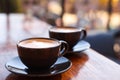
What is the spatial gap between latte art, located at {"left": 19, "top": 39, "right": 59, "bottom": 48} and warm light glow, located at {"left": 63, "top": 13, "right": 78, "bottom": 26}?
1718 mm

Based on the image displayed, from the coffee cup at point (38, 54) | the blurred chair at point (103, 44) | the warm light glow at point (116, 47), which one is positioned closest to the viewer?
the coffee cup at point (38, 54)

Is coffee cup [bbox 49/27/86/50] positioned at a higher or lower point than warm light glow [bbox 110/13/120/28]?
higher

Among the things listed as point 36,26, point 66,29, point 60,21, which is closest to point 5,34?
point 36,26

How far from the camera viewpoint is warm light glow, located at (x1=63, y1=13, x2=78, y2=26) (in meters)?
2.50

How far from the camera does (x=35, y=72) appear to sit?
2.33ft

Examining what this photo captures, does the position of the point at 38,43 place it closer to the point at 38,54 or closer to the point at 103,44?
the point at 38,54

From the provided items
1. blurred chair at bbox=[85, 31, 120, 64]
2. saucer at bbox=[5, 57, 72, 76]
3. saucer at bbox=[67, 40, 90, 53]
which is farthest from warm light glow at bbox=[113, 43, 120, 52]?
saucer at bbox=[5, 57, 72, 76]

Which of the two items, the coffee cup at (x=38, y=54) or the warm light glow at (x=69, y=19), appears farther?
the warm light glow at (x=69, y=19)

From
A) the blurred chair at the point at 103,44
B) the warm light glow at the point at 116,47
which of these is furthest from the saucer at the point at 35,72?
the warm light glow at the point at 116,47

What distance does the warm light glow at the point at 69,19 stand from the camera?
8.21ft

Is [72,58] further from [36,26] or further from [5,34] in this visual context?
[36,26]

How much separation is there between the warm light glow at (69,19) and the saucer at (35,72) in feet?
5.62

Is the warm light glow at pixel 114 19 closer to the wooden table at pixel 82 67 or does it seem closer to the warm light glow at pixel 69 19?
the warm light glow at pixel 69 19

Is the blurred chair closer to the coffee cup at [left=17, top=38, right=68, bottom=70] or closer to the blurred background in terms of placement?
the blurred background
